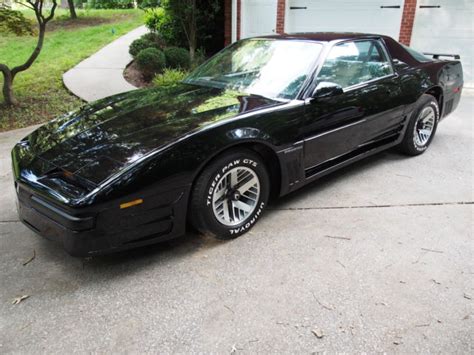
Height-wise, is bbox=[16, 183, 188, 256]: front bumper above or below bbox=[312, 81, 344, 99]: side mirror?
below

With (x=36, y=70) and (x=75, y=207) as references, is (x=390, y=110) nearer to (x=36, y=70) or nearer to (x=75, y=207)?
(x=75, y=207)

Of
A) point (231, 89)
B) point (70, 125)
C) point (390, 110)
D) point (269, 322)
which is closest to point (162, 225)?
point (269, 322)

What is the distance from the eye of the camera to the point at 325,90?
11.9ft

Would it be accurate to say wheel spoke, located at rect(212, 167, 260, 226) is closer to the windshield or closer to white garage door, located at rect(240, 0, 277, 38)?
the windshield

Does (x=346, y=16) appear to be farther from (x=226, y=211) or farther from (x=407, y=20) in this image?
(x=226, y=211)

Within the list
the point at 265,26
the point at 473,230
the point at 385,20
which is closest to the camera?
the point at 473,230

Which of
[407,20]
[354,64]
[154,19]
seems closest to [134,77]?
[154,19]

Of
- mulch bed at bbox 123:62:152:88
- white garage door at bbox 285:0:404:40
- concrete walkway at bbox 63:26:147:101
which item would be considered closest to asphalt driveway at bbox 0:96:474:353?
concrete walkway at bbox 63:26:147:101

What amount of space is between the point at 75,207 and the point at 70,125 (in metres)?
1.24

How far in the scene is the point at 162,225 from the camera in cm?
287

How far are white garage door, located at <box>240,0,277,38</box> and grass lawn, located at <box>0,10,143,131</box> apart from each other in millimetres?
4307

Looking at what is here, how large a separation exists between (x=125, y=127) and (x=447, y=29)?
8.33m

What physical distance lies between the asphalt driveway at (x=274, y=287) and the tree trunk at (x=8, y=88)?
4.02 meters

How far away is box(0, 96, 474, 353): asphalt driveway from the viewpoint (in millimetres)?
2373
